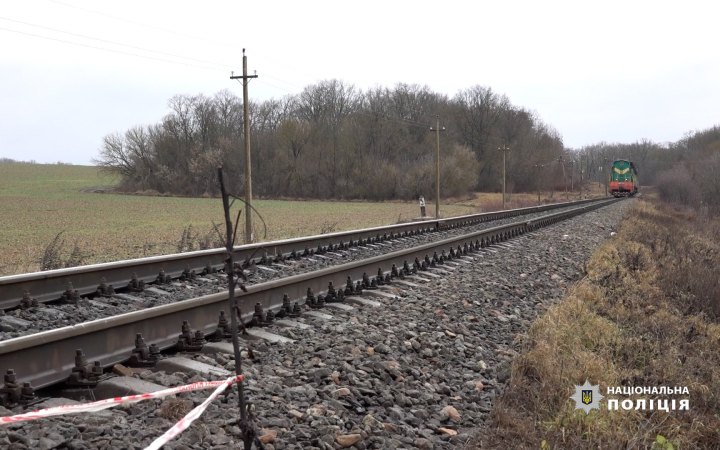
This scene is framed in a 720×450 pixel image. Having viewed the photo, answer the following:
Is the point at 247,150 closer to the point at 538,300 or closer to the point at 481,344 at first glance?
the point at 538,300

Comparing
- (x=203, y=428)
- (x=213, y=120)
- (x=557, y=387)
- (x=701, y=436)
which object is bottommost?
(x=701, y=436)

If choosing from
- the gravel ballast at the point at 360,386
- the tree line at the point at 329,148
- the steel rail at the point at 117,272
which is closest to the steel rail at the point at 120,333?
the gravel ballast at the point at 360,386

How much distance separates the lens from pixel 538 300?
9578 millimetres

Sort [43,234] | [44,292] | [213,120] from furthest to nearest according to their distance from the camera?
[213,120] < [43,234] < [44,292]

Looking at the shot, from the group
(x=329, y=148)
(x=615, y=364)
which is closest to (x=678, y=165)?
(x=329, y=148)

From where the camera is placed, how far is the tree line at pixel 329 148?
229 feet

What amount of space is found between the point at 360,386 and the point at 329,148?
70.9 m

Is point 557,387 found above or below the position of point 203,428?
below

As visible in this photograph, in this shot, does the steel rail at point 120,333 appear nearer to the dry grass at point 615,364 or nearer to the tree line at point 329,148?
the dry grass at point 615,364

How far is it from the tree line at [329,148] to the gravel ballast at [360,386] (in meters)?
48.4

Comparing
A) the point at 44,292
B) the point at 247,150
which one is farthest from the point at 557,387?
the point at 247,150

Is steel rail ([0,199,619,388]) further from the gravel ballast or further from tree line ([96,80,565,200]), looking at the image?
tree line ([96,80,565,200])

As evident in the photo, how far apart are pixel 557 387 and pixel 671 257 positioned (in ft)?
44.2

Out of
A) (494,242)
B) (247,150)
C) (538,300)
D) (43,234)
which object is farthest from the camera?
(43,234)
